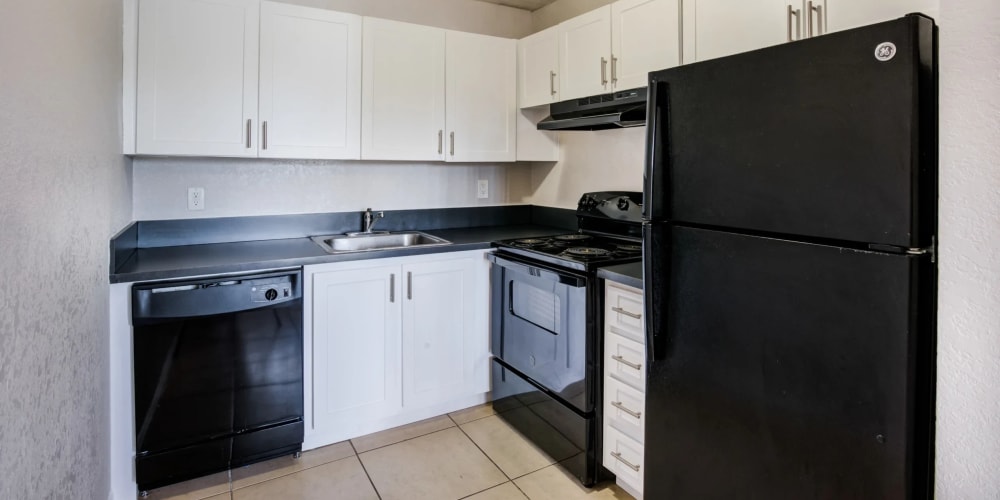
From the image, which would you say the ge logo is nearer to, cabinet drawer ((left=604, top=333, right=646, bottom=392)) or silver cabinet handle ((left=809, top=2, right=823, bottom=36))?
silver cabinet handle ((left=809, top=2, right=823, bottom=36))

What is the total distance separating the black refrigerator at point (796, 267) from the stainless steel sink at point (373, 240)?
1.45 m

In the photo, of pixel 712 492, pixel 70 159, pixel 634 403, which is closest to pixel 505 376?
pixel 634 403

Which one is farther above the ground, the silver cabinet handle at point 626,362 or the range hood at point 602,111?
the range hood at point 602,111

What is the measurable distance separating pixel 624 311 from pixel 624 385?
277 millimetres

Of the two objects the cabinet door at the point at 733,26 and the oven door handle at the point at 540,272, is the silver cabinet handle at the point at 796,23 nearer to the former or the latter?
the cabinet door at the point at 733,26

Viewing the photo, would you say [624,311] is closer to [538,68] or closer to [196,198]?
[538,68]

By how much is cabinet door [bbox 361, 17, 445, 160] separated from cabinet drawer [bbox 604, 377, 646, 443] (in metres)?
1.54

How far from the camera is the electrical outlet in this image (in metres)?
2.44

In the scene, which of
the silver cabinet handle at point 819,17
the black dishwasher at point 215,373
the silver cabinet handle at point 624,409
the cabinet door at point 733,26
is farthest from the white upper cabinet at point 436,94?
the silver cabinet handle at point 819,17

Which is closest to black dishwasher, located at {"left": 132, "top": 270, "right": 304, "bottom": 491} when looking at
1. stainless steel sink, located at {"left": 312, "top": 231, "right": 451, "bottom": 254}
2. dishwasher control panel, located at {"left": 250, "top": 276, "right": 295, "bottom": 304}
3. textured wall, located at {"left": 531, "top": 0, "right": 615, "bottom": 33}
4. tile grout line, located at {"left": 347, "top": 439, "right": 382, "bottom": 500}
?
dishwasher control panel, located at {"left": 250, "top": 276, "right": 295, "bottom": 304}

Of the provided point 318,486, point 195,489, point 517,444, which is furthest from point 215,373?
point 517,444

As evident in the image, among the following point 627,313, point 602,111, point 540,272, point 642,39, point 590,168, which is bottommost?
point 627,313

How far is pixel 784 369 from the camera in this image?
1.21 metres

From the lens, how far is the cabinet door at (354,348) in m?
2.25
